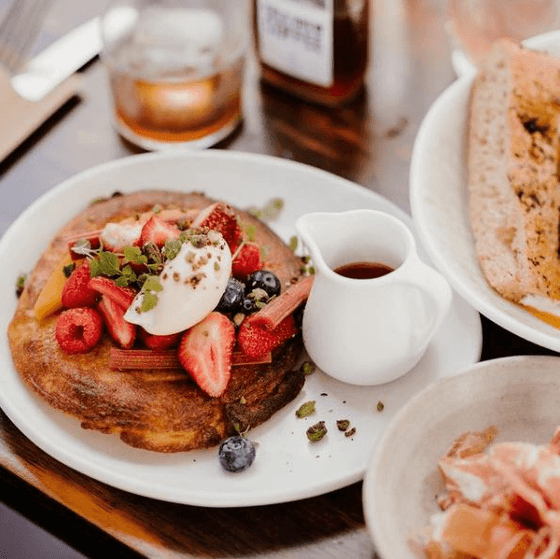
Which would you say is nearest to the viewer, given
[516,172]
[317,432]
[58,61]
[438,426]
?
[438,426]

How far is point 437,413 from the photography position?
1.23m

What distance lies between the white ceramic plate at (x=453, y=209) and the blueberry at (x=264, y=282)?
28 cm

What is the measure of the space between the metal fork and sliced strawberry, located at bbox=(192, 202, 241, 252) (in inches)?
33.9

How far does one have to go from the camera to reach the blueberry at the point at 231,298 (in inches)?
54.0

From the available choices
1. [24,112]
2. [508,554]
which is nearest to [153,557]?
[508,554]

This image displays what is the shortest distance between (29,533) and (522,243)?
1031 mm

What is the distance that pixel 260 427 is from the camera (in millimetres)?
1359

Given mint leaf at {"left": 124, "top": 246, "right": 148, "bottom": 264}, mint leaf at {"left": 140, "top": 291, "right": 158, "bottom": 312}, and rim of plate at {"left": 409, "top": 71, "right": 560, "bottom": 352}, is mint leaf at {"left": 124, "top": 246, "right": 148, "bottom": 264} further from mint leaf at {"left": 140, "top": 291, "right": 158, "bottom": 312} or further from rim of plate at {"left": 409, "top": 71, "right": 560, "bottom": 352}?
rim of plate at {"left": 409, "top": 71, "right": 560, "bottom": 352}

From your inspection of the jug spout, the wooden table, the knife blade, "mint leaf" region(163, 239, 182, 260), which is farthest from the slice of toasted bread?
the knife blade

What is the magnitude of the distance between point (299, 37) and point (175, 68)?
0.30 meters

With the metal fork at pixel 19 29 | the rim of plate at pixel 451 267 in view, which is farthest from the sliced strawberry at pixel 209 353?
the metal fork at pixel 19 29

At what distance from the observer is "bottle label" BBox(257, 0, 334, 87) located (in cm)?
184

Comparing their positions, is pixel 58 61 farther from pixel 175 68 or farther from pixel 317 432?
pixel 317 432

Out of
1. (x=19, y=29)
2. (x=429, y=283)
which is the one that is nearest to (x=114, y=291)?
(x=429, y=283)
